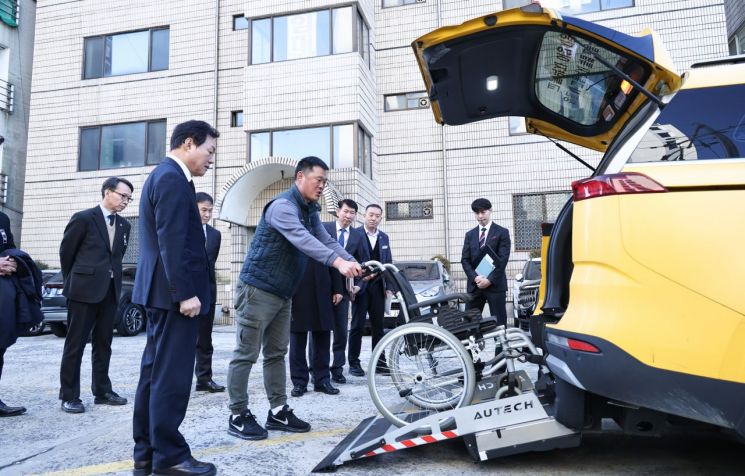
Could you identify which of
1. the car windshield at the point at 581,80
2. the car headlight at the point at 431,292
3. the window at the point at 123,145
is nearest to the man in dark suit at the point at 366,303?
the car windshield at the point at 581,80

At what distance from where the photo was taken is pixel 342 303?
17.1 ft

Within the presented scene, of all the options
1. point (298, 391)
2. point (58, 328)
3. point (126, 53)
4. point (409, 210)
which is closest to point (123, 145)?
point (126, 53)

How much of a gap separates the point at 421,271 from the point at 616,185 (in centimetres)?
739

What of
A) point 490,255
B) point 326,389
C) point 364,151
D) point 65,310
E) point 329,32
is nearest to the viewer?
point 326,389

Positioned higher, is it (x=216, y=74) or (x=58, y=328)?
(x=216, y=74)

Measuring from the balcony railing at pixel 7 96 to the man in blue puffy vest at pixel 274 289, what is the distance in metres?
16.7

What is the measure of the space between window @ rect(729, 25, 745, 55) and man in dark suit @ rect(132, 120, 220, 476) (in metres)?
14.5

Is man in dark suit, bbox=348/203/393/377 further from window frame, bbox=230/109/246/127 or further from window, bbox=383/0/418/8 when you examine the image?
window, bbox=383/0/418/8

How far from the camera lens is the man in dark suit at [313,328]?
459 centimetres

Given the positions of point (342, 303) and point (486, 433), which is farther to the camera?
point (342, 303)

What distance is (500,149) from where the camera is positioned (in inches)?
511

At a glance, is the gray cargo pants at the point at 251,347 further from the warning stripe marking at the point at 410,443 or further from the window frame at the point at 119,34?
the window frame at the point at 119,34

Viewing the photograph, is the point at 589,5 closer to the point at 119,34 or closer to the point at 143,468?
the point at 119,34

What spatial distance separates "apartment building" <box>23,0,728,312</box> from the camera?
480 inches
